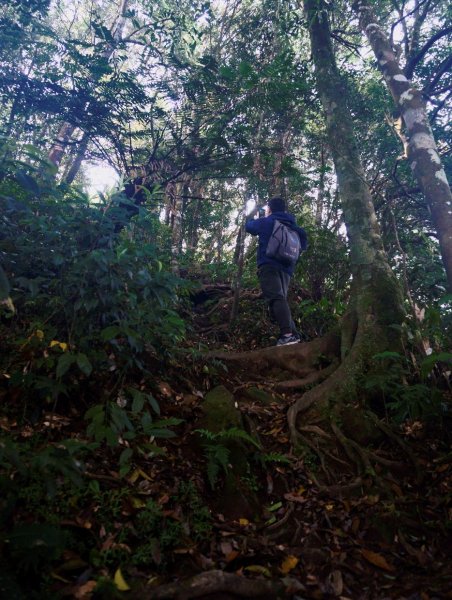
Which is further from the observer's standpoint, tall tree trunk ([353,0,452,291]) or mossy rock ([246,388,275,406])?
tall tree trunk ([353,0,452,291])

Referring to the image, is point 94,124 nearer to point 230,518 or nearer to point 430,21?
point 230,518

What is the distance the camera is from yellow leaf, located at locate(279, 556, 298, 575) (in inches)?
93.2

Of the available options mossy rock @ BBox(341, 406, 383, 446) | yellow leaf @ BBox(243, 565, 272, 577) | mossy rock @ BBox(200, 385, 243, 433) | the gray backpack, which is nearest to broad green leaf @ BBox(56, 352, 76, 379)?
mossy rock @ BBox(200, 385, 243, 433)

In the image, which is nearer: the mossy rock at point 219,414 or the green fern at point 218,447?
the green fern at point 218,447

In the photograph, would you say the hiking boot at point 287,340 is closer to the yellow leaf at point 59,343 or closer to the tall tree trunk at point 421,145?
the tall tree trunk at point 421,145

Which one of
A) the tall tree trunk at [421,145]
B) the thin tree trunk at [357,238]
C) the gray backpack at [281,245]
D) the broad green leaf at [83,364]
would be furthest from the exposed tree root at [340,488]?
the gray backpack at [281,245]

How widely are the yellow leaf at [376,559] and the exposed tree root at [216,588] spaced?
808 millimetres

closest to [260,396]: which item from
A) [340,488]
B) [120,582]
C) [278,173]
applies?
[340,488]

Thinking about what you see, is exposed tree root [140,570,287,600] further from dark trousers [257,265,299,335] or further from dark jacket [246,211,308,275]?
dark jacket [246,211,308,275]

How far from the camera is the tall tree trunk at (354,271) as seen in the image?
4.37 metres

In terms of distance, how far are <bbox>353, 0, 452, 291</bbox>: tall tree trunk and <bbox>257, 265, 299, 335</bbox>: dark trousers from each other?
87.2 inches

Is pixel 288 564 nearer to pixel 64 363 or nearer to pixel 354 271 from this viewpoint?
pixel 64 363

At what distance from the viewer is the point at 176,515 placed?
8.17 ft

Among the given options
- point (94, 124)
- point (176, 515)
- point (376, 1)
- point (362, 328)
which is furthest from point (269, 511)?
point (376, 1)
